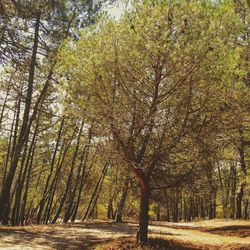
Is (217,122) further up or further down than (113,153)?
further up

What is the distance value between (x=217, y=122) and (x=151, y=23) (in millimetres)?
3148

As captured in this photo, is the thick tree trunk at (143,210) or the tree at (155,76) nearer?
the tree at (155,76)

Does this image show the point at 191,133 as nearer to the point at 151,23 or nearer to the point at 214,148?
the point at 214,148

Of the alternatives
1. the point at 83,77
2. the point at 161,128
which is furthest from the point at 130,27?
the point at 161,128

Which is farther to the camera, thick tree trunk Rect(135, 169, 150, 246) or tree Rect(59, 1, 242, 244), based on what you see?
thick tree trunk Rect(135, 169, 150, 246)

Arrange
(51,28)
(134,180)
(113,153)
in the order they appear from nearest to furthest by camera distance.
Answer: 1. (113,153)
2. (134,180)
3. (51,28)

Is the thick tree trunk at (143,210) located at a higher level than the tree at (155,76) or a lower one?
lower

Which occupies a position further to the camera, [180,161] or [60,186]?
[60,186]

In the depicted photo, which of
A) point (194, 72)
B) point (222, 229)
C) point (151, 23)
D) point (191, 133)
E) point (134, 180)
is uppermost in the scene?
point (151, 23)

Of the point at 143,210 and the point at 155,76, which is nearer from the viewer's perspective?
the point at 155,76

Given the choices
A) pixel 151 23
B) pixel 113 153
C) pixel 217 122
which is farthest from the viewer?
pixel 113 153

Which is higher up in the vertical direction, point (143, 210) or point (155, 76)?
point (155, 76)

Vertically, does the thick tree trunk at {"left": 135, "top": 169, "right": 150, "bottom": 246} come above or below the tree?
below

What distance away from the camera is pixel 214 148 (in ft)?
31.7
